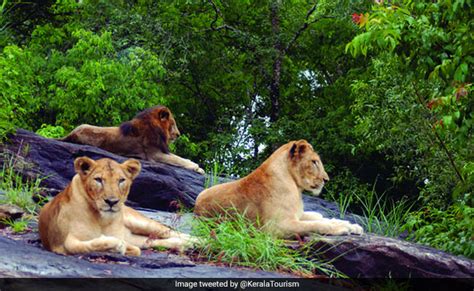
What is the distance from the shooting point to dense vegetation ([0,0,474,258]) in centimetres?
1661

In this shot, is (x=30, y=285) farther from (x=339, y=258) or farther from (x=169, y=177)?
(x=169, y=177)

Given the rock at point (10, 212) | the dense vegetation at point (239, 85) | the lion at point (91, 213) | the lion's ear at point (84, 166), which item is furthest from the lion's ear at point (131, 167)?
the dense vegetation at point (239, 85)

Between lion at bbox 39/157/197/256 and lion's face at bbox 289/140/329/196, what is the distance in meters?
2.03

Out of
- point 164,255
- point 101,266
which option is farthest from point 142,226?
point 101,266

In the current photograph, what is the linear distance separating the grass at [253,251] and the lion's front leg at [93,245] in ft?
3.45

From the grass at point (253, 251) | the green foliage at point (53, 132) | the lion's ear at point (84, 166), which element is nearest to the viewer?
the lion's ear at point (84, 166)

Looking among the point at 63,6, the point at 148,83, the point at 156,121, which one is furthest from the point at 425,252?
the point at 63,6

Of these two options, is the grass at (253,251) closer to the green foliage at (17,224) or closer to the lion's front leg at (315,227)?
the lion's front leg at (315,227)

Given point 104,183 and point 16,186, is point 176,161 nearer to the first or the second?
point 16,186

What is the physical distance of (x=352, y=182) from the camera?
23.2 meters

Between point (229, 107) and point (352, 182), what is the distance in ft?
19.7

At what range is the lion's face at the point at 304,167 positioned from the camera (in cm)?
1011

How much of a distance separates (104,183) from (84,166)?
0.95 feet

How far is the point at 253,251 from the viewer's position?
918cm
